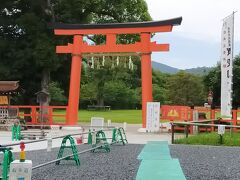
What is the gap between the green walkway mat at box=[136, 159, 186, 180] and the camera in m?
8.97

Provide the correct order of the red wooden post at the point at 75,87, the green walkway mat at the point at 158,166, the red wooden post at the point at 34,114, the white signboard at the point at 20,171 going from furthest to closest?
the red wooden post at the point at 34,114 → the red wooden post at the point at 75,87 → the green walkway mat at the point at 158,166 → the white signboard at the point at 20,171

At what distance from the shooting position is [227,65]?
17.6 m

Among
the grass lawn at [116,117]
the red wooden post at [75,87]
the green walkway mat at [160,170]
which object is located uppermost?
the red wooden post at [75,87]

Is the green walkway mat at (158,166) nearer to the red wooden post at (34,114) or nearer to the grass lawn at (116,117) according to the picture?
the red wooden post at (34,114)

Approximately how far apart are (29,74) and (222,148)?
16.1 meters

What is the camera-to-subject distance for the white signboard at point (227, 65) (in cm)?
1733

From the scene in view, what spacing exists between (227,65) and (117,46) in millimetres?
7569

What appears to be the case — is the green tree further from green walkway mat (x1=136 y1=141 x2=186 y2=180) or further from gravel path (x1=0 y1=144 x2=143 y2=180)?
gravel path (x1=0 y1=144 x2=143 y2=180)

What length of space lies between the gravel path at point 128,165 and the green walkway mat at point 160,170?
0.47 ft

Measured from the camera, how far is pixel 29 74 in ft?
92.2

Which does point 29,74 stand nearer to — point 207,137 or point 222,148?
point 207,137

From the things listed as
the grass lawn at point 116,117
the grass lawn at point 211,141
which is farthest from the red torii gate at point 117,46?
the grass lawn at point 116,117

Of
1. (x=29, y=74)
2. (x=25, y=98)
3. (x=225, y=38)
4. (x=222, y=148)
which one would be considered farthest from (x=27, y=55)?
(x=222, y=148)

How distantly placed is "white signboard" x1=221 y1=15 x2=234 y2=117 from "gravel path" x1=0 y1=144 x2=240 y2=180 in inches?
100
